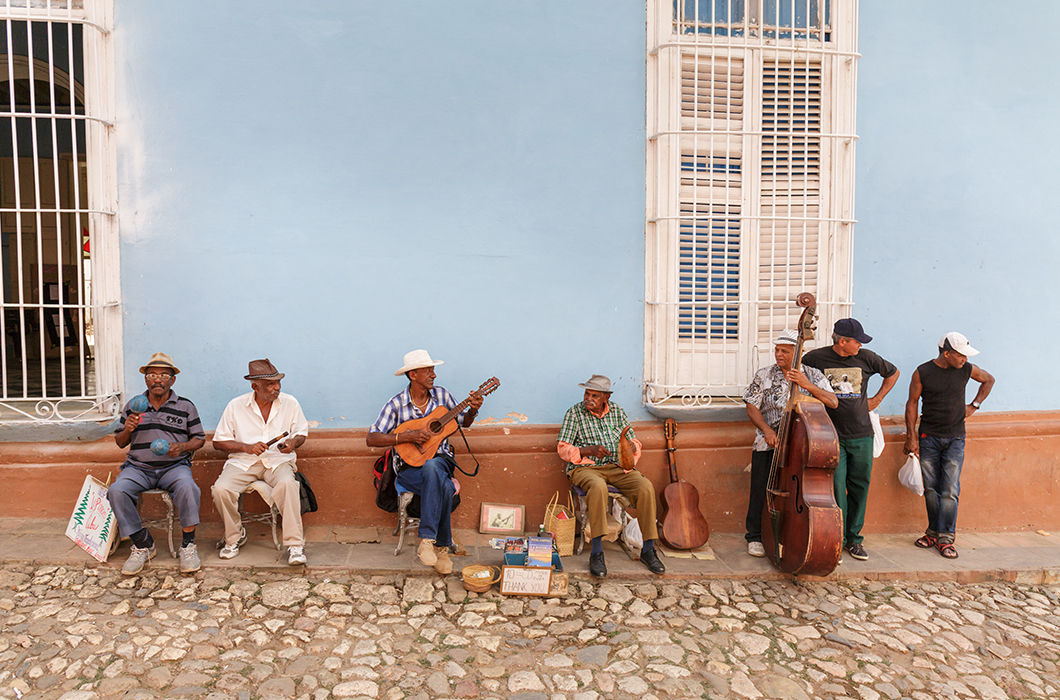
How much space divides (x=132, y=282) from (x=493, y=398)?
240 cm

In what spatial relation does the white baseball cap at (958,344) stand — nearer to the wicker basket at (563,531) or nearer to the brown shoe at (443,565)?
the wicker basket at (563,531)

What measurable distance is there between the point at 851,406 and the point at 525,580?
2.34m

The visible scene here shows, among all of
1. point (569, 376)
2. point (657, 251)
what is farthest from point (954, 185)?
point (569, 376)

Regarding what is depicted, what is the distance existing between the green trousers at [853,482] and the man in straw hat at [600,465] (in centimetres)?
124

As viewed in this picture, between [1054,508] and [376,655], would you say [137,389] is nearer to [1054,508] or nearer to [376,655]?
[376,655]

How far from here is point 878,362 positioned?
4.87 meters

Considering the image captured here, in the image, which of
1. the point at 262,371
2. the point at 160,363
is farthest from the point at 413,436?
the point at 160,363

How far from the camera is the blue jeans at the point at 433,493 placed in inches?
172

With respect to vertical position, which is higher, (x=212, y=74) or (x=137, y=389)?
(x=212, y=74)

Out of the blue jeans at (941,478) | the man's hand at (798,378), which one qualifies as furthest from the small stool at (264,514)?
the blue jeans at (941,478)

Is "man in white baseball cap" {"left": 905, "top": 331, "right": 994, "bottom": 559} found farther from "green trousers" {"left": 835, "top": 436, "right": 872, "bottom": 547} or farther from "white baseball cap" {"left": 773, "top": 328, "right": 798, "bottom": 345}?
"white baseball cap" {"left": 773, "top": 328, "right": 798, "bottom": 345}

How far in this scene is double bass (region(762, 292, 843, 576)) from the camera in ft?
13.3

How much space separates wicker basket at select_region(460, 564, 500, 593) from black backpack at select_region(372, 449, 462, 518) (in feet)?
1.87

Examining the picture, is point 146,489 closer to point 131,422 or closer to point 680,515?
point 131,422
